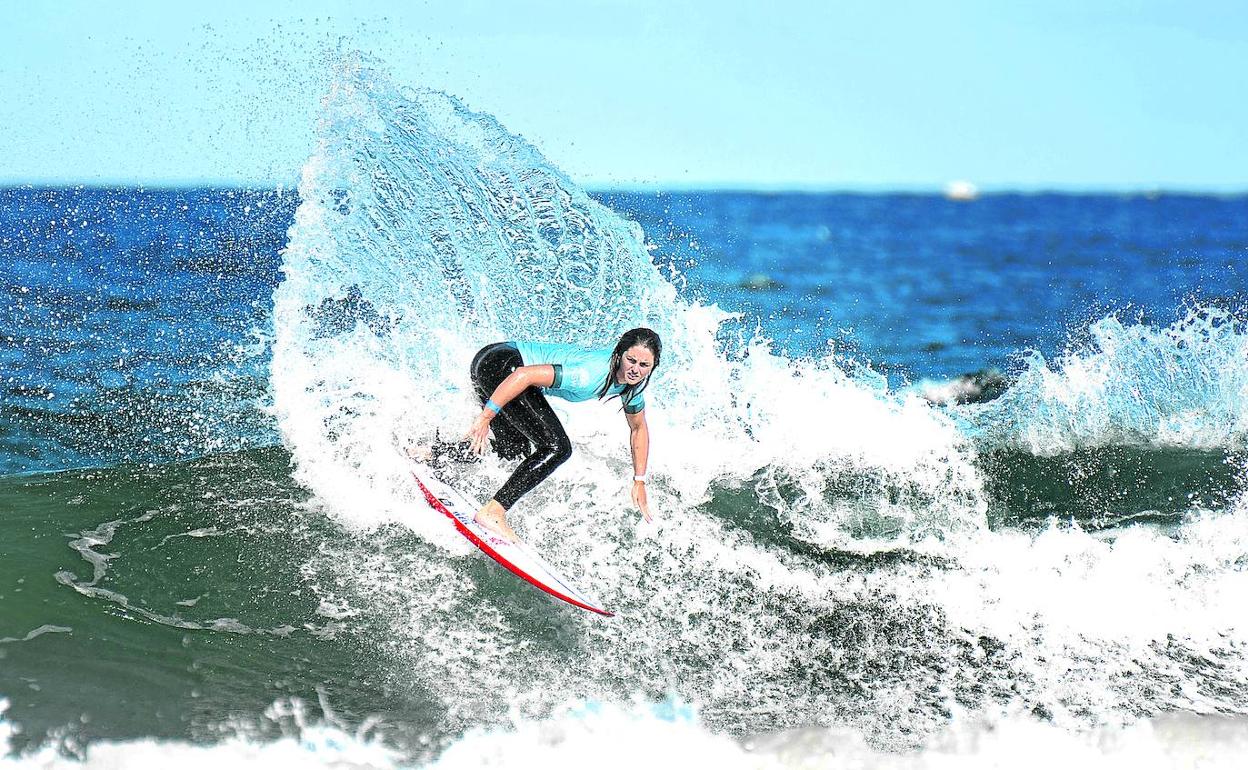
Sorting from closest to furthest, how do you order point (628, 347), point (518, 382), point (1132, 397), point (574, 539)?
point (628, 347), point (518, 382), point (574, 539), point (1132, 397)

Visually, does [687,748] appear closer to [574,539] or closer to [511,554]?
[511,554]

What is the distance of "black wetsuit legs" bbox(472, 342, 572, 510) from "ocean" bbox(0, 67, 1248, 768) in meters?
0.68

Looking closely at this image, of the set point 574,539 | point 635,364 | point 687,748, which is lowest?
point 687,748

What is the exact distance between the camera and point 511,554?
22.0ft

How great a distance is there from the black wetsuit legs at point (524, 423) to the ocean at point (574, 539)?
0.68 metres

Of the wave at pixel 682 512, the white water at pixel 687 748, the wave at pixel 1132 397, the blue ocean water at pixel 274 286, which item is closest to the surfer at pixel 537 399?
the wave at pixel 682 512

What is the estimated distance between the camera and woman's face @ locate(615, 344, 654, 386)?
597cm

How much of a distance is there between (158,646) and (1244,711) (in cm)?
612

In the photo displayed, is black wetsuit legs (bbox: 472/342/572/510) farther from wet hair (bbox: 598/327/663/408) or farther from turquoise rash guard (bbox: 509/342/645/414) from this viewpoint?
wet hair (bbox: 598/327/663/408)

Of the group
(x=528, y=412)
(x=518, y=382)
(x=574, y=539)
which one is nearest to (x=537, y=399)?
(x=528, y=412)

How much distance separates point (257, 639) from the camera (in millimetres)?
6156

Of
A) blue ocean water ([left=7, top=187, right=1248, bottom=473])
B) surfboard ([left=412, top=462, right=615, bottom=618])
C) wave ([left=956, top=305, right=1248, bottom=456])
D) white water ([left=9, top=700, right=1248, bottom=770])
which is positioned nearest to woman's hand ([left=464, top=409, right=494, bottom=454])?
surfboard ([left=412, top=462, right=615, bottom=618])

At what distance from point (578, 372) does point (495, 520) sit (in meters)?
1.19

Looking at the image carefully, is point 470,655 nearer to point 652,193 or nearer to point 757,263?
point 757,263
